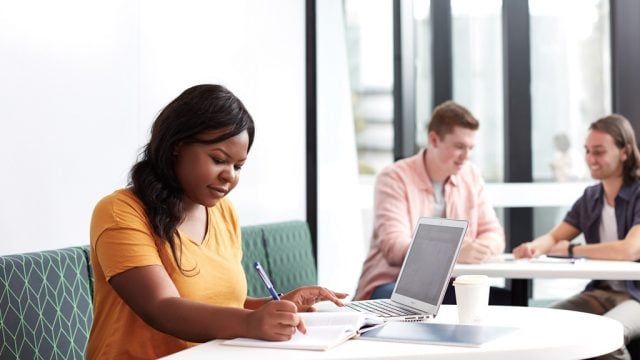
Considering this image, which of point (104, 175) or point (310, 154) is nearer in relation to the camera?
point (104, 175)

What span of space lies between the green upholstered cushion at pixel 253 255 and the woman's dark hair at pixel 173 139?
1.39 m

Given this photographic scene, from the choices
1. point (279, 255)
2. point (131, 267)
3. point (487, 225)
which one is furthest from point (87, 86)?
point (487, 225)

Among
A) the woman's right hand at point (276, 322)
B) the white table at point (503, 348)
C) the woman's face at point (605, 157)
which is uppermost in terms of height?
the woman's face at point (605, 157)

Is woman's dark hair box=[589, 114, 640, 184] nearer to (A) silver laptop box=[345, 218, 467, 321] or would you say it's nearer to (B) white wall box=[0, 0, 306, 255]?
(B) white wall box=[0, 0, 306, 255]

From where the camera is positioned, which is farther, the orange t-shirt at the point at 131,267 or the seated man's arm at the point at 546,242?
the seated man's arm at the point at 546,242

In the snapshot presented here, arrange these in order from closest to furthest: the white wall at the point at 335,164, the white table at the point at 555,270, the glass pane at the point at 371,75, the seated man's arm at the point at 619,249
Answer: the white table at the point at 555,270 → the seated man's arm at the point at 619,249 → the white wall at the point at 335,164 → the glass pane at the point at 371,75

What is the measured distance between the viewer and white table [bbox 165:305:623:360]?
70.3 inches

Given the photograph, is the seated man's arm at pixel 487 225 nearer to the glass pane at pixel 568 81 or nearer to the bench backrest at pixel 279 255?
the bench backrest at pixel 279 255

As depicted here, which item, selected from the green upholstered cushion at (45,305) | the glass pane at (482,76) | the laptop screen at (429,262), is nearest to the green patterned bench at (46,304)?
the green upholstered cushion at (45,305)

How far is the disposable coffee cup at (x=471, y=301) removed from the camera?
7.13 ft

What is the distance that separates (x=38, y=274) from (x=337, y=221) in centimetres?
285

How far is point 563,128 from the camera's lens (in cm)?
579

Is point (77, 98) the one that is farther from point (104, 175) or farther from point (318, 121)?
point (318, 121)

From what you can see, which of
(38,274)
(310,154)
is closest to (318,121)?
(310,154)
